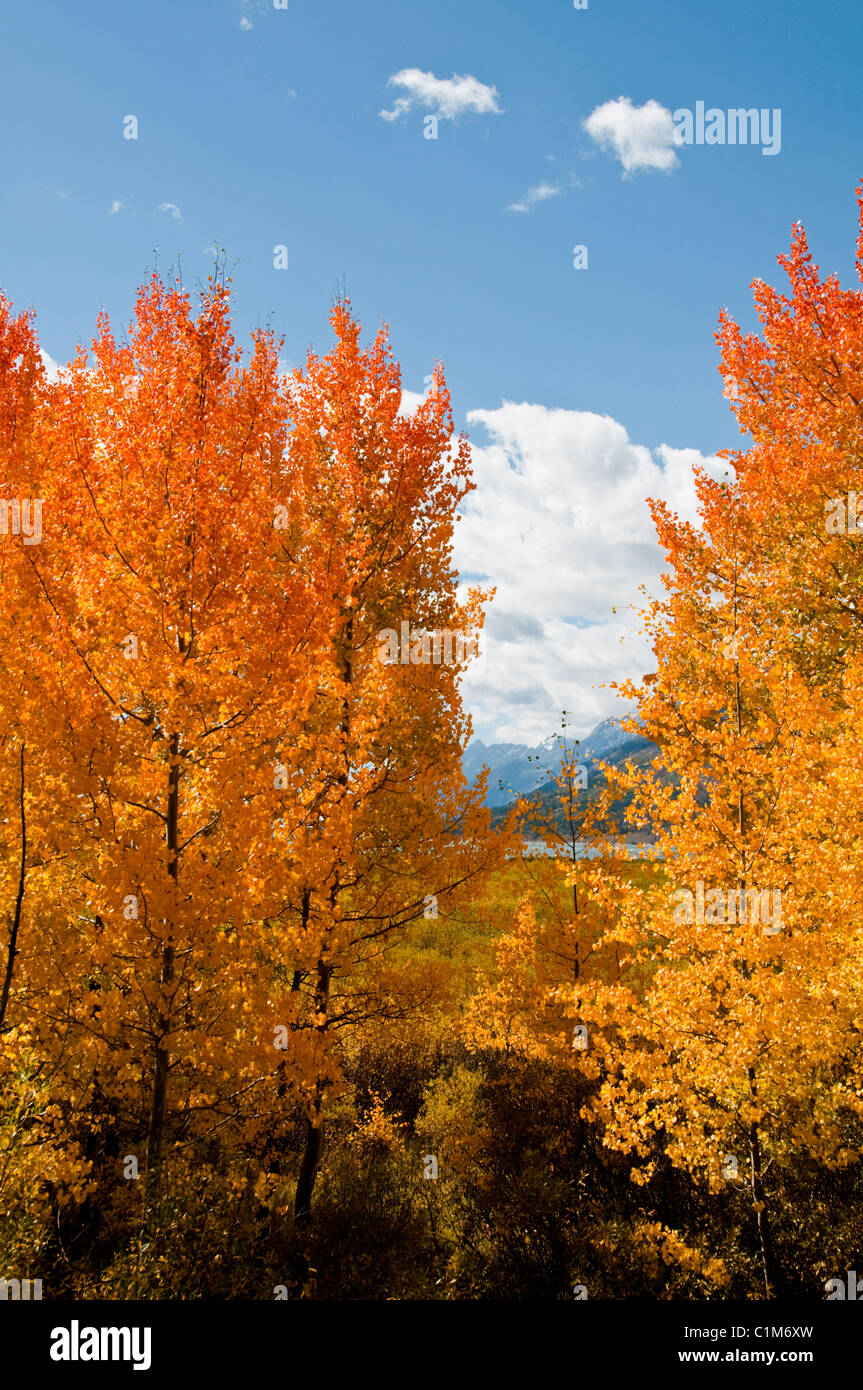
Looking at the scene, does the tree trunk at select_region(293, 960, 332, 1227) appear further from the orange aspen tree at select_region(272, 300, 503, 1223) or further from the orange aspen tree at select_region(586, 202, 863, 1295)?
the orange aspen tree at select_region(586, 202, 863, 1295)

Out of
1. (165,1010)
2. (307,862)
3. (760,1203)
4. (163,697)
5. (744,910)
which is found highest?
(163,697)

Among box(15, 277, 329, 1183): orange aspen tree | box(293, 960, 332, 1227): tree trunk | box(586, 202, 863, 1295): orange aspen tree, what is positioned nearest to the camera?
box(15, 277, 329, 1183): orange aspen tree

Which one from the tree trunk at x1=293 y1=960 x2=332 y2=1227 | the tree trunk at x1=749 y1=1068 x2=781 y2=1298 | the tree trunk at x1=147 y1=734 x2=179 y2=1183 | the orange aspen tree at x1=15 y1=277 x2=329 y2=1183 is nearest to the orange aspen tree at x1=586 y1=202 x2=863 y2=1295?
the tree trunk at x1=749 y1=1068 x2=781 y2=1298

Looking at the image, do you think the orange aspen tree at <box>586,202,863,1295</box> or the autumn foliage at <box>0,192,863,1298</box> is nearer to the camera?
the autumn foliage at <box>0,192,863,1298</box>

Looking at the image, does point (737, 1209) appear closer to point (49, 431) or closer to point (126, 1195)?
point (126, 1195)

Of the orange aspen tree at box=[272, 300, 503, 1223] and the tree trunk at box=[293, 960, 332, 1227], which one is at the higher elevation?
the orange aspen tree at box=[272, 300, 503, 1223]

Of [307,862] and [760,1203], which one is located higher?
[307,862]

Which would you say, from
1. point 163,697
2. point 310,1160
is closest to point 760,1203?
point 310,1160

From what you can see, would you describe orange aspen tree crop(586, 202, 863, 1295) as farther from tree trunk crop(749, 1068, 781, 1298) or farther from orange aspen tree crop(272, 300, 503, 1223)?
orange aspen tree crop(272, 300, 503, 1223)

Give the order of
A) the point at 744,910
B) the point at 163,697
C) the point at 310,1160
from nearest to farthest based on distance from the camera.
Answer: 1. the point at 163,697
2. the point at 744,910
3. the point at 310,1160

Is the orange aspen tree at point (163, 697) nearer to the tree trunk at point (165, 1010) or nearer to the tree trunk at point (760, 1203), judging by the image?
the tree trunk at point (165, 1010)

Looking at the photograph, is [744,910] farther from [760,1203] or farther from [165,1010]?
[165,1010]

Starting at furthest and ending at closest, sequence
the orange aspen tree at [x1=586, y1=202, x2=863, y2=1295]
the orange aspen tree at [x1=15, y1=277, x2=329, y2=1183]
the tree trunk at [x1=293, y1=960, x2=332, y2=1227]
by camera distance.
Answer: the tree trunk at [x1=293, y1=960, x2=332, y2=1227]
the orange aspen tree at [x1=586, y1=202, x2=863, y2=1295]
the orange aspen tree at [x1=15, y1=277, x2=329, y2=1183]

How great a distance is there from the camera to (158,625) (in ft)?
18.4
